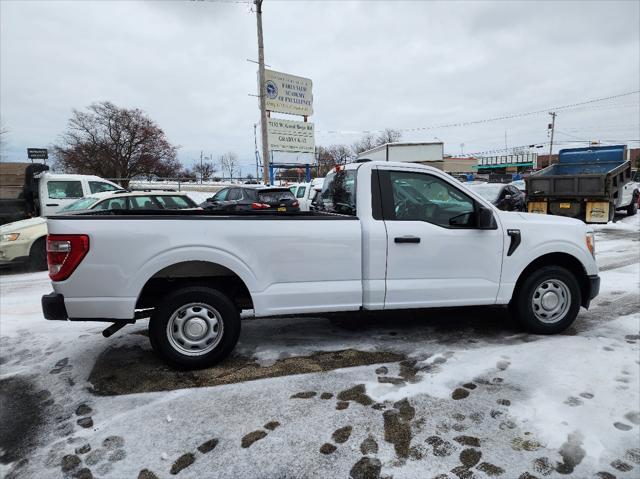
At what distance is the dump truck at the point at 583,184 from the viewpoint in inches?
509

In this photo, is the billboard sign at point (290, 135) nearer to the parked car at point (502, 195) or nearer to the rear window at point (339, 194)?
the parked car at point (502, 195)

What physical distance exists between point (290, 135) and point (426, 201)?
21177 millimetres

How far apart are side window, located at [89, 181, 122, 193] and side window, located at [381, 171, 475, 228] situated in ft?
34.6

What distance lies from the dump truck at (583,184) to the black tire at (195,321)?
1317 cm

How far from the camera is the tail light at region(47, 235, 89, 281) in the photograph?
3242mm

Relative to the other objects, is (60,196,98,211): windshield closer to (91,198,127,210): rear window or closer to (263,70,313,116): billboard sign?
(91,198,127,210): rear window

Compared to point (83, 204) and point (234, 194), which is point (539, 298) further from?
point (234, 194)

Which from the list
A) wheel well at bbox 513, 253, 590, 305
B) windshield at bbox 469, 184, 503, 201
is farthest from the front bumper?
windshield at bbox 469, 184, 503, 201

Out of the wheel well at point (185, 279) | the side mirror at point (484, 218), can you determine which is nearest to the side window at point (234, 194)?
the wheel well at point (185, 279)

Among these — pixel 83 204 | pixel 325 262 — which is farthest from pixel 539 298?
pixel 83 204

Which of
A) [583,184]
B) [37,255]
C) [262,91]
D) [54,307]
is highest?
[262,91]

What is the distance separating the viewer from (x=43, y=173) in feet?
36.9

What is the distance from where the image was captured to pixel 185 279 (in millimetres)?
3736

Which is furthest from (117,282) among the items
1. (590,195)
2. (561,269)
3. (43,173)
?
(590,195)
